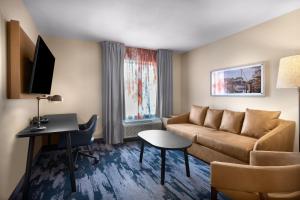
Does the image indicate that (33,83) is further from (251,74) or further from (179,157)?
(251,74)

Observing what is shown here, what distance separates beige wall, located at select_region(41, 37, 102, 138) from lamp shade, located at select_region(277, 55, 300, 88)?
3.56 metres

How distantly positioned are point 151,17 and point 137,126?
2.60 meters

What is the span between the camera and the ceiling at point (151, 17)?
7.91 feet

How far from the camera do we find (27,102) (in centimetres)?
266

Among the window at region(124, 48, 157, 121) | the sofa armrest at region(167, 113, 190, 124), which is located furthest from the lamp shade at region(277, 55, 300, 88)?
the window at region(124, 48, 157, 121)

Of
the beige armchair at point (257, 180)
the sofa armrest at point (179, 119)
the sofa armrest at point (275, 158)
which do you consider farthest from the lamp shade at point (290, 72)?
the sofa armrest at point (179, 119)

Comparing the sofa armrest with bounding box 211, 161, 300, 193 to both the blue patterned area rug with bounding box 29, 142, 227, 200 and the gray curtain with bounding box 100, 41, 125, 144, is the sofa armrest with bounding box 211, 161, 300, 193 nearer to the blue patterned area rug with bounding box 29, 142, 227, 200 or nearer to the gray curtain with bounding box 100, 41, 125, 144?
the blue patterned area rug with bounding box 29, 142, 227, 200

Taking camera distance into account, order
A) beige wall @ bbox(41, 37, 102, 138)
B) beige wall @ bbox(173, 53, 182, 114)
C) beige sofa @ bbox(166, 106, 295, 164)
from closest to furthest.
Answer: beige sofa @ bbox(166, 106, 295, 164)
beige wall @ bbox(41, 37, 102, 138)
beige wall @ bbox(173, 53, 182, 114)

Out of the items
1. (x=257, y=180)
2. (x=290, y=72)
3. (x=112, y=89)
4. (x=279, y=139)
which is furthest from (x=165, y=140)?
(x=112, y=89)

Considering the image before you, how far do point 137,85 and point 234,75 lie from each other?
234 centimetres

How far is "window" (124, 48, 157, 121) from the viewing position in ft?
14.7

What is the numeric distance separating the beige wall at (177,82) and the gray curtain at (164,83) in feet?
1.05

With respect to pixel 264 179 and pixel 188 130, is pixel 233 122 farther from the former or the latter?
pixel 264 179

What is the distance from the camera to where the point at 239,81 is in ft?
11.6
